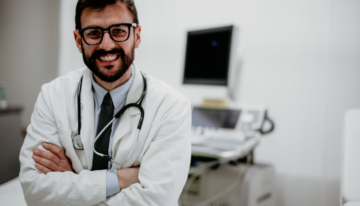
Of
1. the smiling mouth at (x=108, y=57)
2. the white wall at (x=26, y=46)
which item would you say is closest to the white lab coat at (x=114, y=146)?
the smiling mouth at (x=108, y=57)

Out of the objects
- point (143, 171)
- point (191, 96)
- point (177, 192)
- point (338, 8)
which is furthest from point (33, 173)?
point (338, 8)

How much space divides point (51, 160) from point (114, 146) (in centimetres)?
19

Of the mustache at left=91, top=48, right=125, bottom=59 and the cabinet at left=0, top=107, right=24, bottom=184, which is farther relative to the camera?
the cabinet at left=0, top=107, right=24, bottom=184

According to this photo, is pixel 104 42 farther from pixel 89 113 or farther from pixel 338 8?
pixel 338 8

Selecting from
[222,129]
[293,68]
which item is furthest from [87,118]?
[293,68]

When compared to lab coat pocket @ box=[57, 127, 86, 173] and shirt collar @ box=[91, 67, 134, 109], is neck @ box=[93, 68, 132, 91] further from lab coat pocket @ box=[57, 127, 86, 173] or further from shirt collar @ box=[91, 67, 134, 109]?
lab coat pocket @ box=[57, 127, 86, 173]

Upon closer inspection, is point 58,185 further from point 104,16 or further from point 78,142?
point 104,16

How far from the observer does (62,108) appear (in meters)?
0.85

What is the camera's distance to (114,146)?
818mm

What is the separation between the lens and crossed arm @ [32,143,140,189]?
2.56ft

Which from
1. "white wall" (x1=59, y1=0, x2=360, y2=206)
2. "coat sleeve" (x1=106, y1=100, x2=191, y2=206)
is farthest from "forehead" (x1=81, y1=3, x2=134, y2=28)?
"white wall" (x1=59, y1=0, x2=360, y2=206)

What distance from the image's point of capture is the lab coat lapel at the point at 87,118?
811 mm

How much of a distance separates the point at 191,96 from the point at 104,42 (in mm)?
1220

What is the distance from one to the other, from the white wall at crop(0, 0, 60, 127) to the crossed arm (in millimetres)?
307
